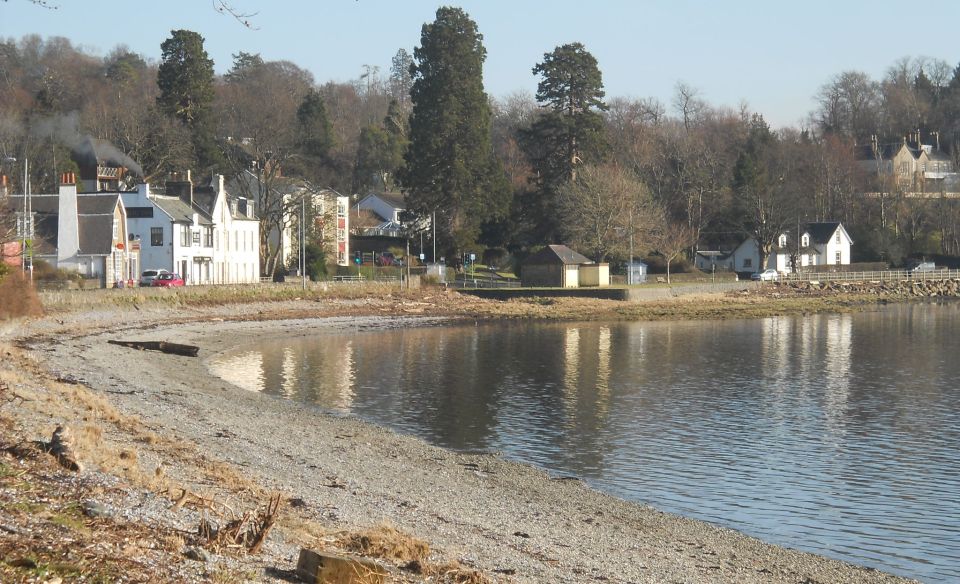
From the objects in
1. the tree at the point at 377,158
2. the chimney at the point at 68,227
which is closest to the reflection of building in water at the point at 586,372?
the chimney at the point at 68,227

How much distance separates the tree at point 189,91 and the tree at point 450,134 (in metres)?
18.5

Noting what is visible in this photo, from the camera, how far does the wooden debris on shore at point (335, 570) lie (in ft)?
35.2

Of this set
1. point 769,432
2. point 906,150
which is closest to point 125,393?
point 769,432

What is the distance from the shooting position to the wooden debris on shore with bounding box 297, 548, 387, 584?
10734 mm

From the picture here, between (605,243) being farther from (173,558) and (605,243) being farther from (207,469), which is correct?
(173,558)

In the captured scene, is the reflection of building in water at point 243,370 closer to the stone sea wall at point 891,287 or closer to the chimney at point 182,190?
the chimney at point 182,190

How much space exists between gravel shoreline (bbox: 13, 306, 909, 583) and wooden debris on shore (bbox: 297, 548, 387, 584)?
47 cm

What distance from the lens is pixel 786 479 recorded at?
77.4 ft

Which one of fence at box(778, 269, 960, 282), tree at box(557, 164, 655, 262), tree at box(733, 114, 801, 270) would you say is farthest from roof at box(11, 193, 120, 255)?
tree at box(733, 114, 801, 270)

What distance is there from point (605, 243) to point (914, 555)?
81710 mm

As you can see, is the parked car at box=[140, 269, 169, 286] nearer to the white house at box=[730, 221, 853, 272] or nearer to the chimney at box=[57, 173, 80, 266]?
the chimney at box=[57, 173, 80, 266]

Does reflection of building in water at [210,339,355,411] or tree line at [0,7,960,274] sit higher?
tree line at [0,7,960,274]

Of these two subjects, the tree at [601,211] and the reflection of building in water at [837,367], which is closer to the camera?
the reflection of building in water at [837,367]

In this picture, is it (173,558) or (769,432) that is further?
(769,432)
